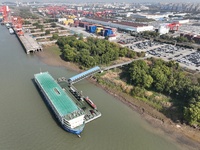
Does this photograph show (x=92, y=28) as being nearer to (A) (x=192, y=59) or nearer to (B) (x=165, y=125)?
(A) (x=192, y=59)

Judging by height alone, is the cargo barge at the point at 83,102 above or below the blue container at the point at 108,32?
below

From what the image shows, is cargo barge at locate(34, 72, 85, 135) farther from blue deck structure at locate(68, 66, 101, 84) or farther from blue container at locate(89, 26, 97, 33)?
blue container at locate(89, 26, 97, 33)

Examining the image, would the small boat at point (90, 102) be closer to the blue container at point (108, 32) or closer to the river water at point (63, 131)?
the river water at point (63, 131)

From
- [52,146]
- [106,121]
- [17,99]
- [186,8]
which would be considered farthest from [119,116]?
[186,8]

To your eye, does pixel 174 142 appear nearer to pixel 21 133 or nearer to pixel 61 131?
pixel 61 131

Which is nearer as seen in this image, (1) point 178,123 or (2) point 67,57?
(1) point 178,123

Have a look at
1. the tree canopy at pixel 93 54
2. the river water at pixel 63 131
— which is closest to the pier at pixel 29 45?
the tree canopy at pixel 93 54
